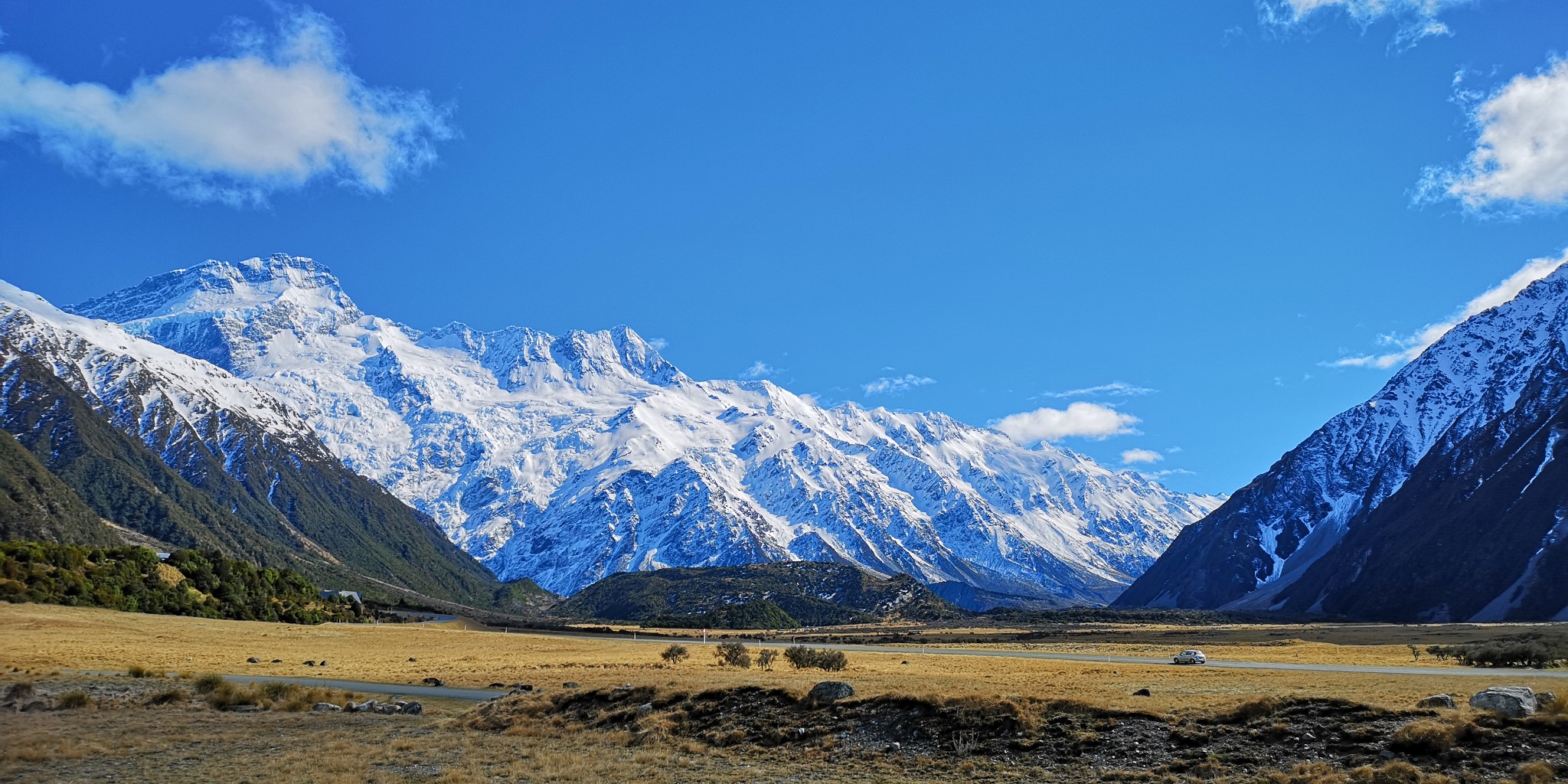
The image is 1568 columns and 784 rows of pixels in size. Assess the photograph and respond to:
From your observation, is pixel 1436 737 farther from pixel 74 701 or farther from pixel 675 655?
pixel 675 655

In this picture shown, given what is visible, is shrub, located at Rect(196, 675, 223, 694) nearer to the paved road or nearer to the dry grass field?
the dry grass field

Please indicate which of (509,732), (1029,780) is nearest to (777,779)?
(1029,780)

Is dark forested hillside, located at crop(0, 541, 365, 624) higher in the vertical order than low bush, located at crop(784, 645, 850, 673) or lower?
higher

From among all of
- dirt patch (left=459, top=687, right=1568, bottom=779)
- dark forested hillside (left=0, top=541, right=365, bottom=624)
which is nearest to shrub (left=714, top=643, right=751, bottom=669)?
dirt patch (left=459, top=687, right=1568, bottom=779)

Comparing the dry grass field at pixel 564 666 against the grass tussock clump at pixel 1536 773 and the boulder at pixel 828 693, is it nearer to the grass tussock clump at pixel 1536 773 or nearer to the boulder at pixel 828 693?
the boulder at pixel 828 693

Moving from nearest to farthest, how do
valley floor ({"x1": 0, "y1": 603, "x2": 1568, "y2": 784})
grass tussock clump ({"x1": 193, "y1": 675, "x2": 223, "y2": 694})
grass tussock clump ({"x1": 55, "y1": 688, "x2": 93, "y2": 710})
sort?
valley floor ({"x1": 0, "y1": 603, "x2": 1568, "y2": 784})
grass tussock clump ({"x1": 55, "y1": 688, "x2": 93, "y2": 710})
grass tussock clump ({"x1": 193, "y1": 675, "x2": 223, "y2": 694})

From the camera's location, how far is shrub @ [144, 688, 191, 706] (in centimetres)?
3781

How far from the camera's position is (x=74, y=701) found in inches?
1443

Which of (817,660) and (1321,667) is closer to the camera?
(1321,667)

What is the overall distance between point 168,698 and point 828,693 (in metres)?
27.2

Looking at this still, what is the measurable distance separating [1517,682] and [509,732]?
3784 centimetres

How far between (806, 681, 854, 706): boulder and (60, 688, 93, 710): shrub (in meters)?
28.0

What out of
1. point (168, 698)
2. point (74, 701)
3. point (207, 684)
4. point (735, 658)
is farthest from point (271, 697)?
point (735, 658)

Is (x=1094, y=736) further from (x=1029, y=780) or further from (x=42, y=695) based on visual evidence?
(x=42, y=695)
